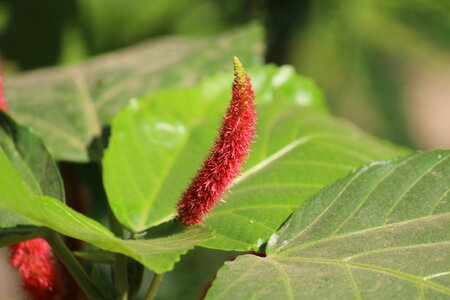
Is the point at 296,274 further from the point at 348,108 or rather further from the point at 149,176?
the point at 348,108

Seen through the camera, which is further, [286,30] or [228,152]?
[286,30]

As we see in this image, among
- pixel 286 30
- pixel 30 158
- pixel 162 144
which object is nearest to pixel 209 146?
pixel 162 144

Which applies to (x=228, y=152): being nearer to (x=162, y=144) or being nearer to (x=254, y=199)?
(x=254, y=199)

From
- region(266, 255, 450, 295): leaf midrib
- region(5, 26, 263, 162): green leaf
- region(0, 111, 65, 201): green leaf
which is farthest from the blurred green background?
region(266, 255, 450, 295): leaf midrib

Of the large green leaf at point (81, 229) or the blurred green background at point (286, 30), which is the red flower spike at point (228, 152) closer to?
the large green leaf at point (81, 229)

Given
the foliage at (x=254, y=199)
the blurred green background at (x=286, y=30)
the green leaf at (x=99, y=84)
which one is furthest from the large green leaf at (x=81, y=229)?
the blurred green background at (x=286, y=30)

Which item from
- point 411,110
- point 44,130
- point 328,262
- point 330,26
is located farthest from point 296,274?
point 411,110

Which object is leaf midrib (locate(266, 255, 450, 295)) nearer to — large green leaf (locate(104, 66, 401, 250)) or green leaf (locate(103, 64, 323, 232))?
large green leaf (locate(104, 66, 401, 250))
